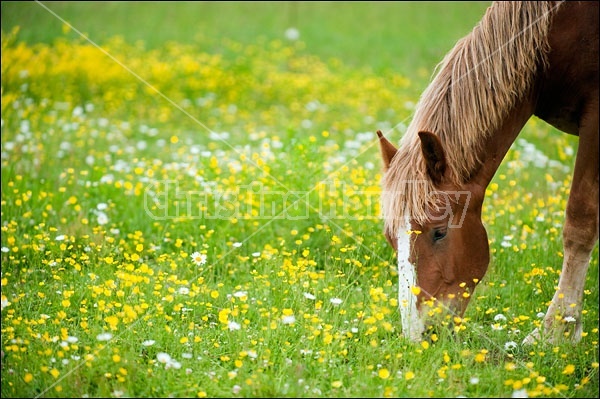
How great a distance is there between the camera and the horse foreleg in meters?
3.84

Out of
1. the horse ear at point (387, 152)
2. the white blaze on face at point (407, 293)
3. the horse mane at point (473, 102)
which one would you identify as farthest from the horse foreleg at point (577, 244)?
the horse ear at point (387, 152)

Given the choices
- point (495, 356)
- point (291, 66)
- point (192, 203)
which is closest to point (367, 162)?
point (192, 203)

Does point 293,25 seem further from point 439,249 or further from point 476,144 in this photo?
point 439,249

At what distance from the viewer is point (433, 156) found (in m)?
3.77

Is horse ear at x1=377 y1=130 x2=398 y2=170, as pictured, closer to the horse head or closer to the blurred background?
the horse head

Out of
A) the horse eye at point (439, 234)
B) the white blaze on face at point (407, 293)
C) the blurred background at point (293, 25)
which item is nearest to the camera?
the white blaze on face at point (407, 293)

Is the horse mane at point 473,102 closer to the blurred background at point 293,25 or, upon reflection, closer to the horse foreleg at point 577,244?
the horse foreleg at point 577,244

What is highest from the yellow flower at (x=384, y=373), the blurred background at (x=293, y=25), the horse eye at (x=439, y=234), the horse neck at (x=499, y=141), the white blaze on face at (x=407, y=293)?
the blurred background at (x=293, y=25)

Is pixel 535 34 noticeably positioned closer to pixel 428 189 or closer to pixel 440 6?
pixel 428 189

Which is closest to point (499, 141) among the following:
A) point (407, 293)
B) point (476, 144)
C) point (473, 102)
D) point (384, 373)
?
point (476, 144)

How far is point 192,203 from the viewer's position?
573 cm

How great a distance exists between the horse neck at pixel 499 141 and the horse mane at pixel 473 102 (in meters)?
0.05

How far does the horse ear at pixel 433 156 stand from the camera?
3.64 metres

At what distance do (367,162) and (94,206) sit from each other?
Result: 102 inches
